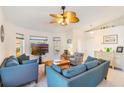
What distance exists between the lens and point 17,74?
2656 millimetres

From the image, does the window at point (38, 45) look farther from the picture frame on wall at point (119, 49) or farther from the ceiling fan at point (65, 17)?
the picture frame on wall at point (119, 49)

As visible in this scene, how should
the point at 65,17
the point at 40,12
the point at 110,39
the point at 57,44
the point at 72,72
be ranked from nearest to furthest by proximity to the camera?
the point at 72,72 < the point at 65,17 < the point at 40,12 < the point at 110,39 < the point at 57,44

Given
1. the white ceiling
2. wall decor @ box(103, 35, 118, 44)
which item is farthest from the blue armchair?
wall decor @ box(103, 35, 118, 44)

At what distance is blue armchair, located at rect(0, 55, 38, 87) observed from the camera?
249cm

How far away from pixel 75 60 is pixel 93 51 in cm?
150

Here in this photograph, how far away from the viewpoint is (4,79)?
8.18 ft

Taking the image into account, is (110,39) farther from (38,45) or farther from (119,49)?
(38,45)

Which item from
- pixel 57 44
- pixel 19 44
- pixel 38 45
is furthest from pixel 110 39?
pixel 19 44

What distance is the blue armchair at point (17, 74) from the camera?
8.18 ft

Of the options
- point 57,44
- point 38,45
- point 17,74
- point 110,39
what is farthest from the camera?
point 57,44

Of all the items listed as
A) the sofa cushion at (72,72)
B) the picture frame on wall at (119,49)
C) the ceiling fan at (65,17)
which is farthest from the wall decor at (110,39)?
the sofa cushion at (72,72)

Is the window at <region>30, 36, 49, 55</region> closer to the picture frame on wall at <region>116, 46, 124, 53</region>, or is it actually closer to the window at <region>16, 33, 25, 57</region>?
the window at <region>16, 33, 25, 57</region>
